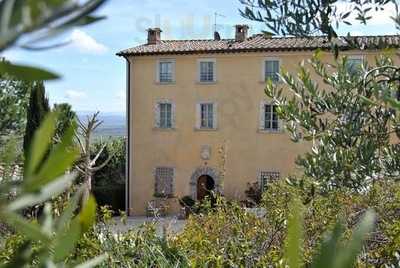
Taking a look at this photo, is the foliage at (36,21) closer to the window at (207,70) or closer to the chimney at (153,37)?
the window at (207,70)

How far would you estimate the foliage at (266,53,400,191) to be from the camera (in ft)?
8.41

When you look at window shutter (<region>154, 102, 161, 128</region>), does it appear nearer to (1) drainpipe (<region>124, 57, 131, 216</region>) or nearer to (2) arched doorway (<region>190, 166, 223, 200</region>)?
(1) drainpipe (<region>124, 57, 131, 216</region>)

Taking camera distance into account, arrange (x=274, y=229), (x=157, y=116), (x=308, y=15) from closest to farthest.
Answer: (x=308, y=15)
(x=274, y=229)
(x=157, y=116)

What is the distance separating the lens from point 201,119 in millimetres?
21719

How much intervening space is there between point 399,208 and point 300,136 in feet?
7.82

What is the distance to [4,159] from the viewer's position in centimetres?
45

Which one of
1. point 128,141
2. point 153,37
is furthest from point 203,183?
point 153,37

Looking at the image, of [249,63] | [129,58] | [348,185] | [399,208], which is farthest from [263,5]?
[129,58]

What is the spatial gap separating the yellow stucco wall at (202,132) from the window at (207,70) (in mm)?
166

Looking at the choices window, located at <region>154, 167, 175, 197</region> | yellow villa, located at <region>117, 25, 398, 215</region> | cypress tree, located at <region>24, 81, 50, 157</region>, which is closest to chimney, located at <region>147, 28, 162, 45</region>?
yellow villa, located at <region>117, 25, 398, 215</region>

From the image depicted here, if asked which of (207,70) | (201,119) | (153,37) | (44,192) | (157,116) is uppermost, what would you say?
(153,37)

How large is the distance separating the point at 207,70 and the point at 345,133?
62.8 ft

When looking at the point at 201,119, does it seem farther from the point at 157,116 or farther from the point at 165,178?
the point at 165,178

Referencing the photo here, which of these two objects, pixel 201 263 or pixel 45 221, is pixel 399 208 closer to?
pixel 201 263
